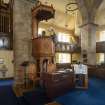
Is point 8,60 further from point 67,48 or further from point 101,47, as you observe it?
Answer: point 101,47

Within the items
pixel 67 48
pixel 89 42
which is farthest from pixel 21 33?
pixel 67 48

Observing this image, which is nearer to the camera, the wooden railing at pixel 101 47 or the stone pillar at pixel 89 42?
the stone pillar at pixel 89 42

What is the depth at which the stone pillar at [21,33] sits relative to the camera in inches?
281

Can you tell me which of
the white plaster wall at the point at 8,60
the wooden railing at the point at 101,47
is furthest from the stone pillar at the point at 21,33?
the wooden railing at the point at 101,47

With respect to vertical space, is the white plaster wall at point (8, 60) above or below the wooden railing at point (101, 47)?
below

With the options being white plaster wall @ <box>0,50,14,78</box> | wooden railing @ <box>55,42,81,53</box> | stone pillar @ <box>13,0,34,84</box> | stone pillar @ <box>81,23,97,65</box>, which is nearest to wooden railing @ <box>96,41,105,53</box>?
stone pillar @ <box>81,23,97,65</box>

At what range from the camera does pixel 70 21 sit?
1805 centimetres

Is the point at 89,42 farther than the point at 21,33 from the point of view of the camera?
Yes

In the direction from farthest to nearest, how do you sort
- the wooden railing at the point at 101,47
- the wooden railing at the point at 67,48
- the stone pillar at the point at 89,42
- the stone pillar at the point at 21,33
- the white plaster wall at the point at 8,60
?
the wooden railing at the point at 67,48 → the wooden railing at the point at 101,47 → the stone pillar at the point at 89,42 → the white plaster wall at the point at 8,60 → the stone pillar at the point at 21,33

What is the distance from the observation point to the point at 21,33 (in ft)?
23.8

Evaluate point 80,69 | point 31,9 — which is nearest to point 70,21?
point 31,9

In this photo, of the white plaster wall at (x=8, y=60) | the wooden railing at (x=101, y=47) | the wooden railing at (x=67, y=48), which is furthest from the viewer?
the wooden railing at (x=67, y=48)

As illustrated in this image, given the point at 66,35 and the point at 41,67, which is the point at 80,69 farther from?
the point at 66,35

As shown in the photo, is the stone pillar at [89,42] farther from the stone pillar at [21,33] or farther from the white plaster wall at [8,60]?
the white plaster wall at [8,60]
